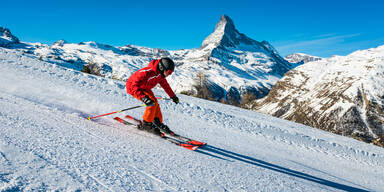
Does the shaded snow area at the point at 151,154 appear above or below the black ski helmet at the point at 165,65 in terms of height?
below

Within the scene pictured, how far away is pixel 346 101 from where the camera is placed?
121 meters

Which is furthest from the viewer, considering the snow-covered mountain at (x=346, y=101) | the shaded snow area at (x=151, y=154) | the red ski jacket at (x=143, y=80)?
the snow-covered mountain at (x=346, y=101)

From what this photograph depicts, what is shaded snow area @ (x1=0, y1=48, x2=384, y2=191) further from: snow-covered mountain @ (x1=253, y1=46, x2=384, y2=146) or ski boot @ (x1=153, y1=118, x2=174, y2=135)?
snow-covered mountain @ (x1=253, y1=46, x2=384, y2=146)

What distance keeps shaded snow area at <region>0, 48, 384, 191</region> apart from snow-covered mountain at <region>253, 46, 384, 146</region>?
329ft

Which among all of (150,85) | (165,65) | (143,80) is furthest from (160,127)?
(165,65)

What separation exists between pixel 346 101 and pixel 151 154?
146m

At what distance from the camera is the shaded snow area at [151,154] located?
3.09 m

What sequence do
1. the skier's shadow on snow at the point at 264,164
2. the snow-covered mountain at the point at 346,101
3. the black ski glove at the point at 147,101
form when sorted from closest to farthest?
1. the skier's shadow on snow at the point at 264,164
2. the black ski glove at the point at 147,101
3. the snow-covered mountain at the point at 346,101

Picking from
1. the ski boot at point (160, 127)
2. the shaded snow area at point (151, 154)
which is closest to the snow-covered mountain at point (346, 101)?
the shaded snow area at point (151, 154)

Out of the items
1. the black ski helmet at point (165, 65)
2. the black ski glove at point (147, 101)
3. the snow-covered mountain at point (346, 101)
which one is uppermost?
the snow-covered mountain at point (346, 101)

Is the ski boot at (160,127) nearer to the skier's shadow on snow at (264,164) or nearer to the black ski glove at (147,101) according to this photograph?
the black ski glove at (147,101)

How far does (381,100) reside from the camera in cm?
11494

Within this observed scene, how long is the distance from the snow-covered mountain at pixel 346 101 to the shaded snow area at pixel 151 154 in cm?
10031

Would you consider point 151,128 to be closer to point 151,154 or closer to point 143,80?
point 143,80
